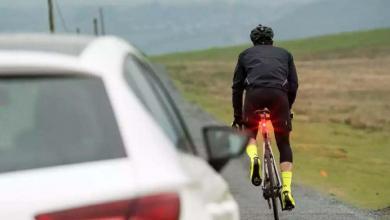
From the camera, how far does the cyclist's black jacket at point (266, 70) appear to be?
10320mm

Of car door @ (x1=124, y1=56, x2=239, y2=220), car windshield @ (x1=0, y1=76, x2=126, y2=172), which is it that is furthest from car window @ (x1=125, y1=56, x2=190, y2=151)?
car windshield @ (x1=0, y1=76, x2=126, y2=172)

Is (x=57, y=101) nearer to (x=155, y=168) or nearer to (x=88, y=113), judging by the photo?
(x=88, y=113)

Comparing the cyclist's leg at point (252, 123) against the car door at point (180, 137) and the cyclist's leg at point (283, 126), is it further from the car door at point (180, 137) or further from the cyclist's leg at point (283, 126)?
the car door at point (180, 137)

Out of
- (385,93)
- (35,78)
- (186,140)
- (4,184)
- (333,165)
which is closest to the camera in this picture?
(4,184)

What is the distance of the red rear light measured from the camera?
3.01 meters

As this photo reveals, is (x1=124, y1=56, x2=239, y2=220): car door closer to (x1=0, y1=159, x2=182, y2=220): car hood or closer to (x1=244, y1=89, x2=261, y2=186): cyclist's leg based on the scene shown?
(x1=0, y1=159, x2=182, y2=220): car hood

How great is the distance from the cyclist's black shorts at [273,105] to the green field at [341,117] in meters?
4.33

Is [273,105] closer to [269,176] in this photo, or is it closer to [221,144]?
[269,176]

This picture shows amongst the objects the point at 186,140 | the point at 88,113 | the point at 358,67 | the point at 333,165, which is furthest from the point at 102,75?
the point at 358,67

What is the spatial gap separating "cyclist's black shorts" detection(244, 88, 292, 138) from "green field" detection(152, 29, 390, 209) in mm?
4329

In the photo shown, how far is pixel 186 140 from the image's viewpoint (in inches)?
177

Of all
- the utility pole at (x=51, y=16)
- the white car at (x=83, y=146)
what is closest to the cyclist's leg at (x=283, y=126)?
the white car at (x=83, y=146)

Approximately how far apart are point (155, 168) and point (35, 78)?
21.1 inches

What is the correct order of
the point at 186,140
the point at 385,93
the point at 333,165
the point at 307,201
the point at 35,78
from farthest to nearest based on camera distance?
1. the point at 385,93
2. the point at 333,165
3. the point at 307,201
4. the point at 186,140
5. the point at 35,78
